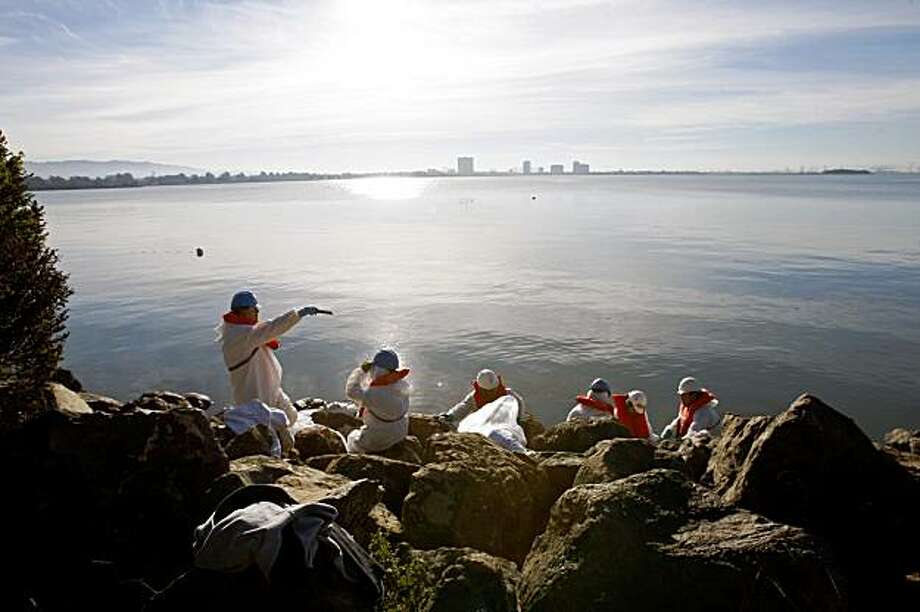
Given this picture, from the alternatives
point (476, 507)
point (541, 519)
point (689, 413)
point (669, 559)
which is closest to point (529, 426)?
point (689, 413)

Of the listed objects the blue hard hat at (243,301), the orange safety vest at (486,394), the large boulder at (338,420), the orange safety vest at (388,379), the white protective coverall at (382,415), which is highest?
the blue hard hat at (243,301)

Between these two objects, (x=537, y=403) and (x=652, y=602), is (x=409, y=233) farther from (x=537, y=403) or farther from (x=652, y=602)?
(x=652, y=602)

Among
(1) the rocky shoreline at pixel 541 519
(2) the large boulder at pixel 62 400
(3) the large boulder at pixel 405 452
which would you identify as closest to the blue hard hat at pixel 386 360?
(3) the large boulder at pixel 405 452

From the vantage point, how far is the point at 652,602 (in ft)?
16.5

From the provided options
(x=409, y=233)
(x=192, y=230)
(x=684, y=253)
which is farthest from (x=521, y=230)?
(x=192, y=230)

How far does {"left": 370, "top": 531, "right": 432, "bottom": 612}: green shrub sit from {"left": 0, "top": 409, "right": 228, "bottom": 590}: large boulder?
1.59m

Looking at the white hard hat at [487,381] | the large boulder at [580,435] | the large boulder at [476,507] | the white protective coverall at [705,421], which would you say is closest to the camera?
the large boulder at [476,507]

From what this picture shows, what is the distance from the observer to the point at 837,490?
6.36 meters

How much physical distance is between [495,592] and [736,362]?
19.3 metres

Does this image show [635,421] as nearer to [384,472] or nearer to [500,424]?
[500,424]

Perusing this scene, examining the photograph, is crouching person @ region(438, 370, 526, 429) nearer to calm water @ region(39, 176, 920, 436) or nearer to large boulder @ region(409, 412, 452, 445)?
large boulder @ region(409, 412, 452, 445)

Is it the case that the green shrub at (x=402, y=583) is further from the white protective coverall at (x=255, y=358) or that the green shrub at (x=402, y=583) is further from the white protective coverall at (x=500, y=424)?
the white protective coverall at (x=255, y=358)

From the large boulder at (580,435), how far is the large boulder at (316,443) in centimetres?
311

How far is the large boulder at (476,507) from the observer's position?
21.6ft
